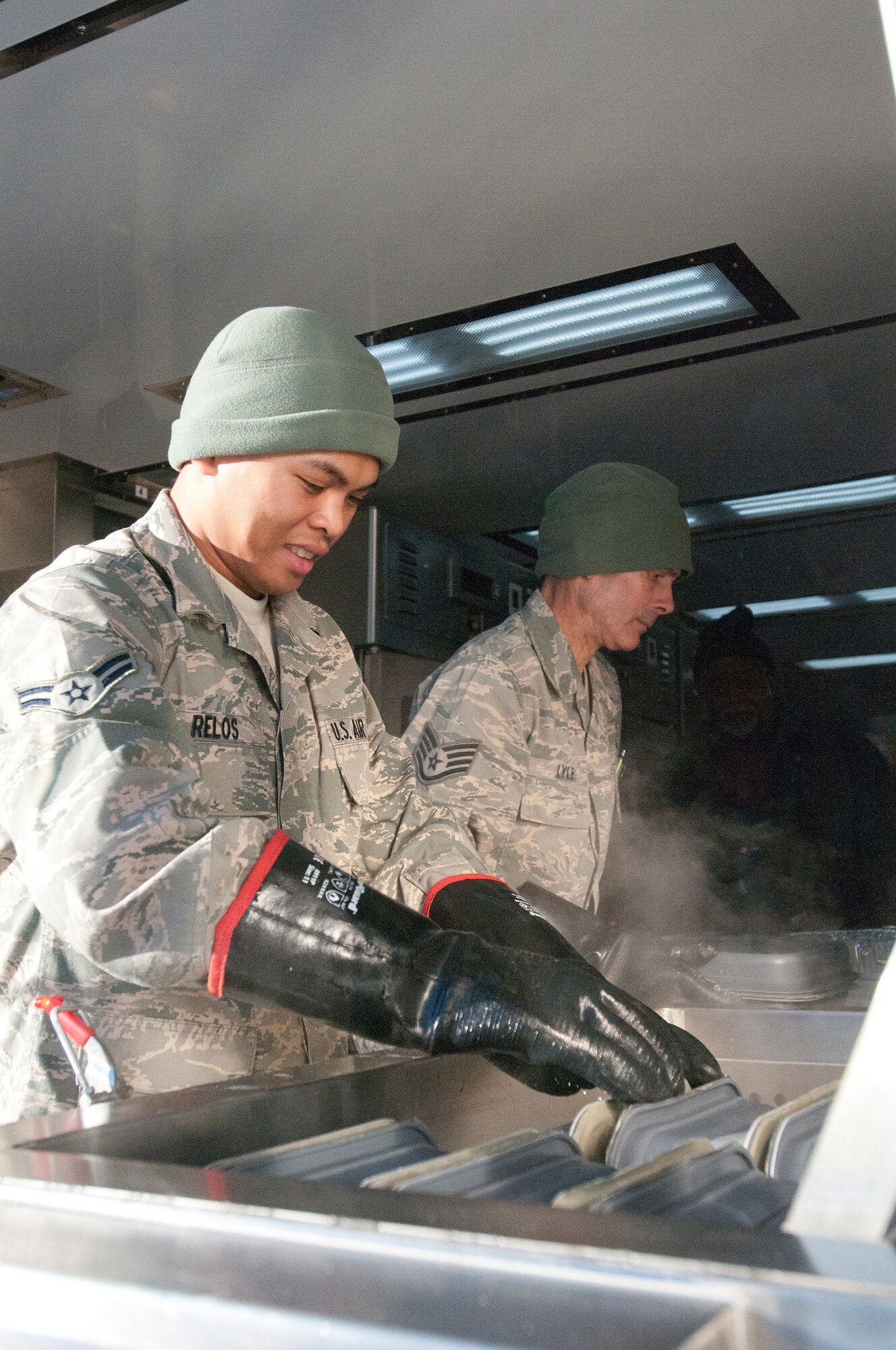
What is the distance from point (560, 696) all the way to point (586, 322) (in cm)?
84

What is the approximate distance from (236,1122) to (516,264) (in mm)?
1886

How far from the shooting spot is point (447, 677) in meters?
2.53

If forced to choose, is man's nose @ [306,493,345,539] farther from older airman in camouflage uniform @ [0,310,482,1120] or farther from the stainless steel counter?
the stainless steel counter

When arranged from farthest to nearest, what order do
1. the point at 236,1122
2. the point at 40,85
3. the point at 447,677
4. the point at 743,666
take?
the point at 743,666, the point at 447,677, the point at 40,85, the point at 236,1122

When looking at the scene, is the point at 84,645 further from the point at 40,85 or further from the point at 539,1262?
the point at 40,85

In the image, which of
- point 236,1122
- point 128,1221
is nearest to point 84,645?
point 236,1122

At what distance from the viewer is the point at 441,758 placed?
2385mm

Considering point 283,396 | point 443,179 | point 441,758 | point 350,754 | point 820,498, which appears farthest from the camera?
point 820,498

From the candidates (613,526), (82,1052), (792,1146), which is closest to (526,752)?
(613,526)

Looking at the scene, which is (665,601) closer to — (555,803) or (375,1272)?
(555,803)

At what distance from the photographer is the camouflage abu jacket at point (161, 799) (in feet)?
3.10

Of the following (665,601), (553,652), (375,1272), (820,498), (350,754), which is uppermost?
(820,498)

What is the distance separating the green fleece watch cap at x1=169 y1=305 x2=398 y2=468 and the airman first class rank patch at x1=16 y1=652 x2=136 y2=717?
1.67 ft

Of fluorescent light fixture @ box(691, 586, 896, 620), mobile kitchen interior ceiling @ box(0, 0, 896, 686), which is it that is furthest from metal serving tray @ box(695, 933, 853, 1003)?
fluorescent light fixture @ box(691, 586, 896, 620)
